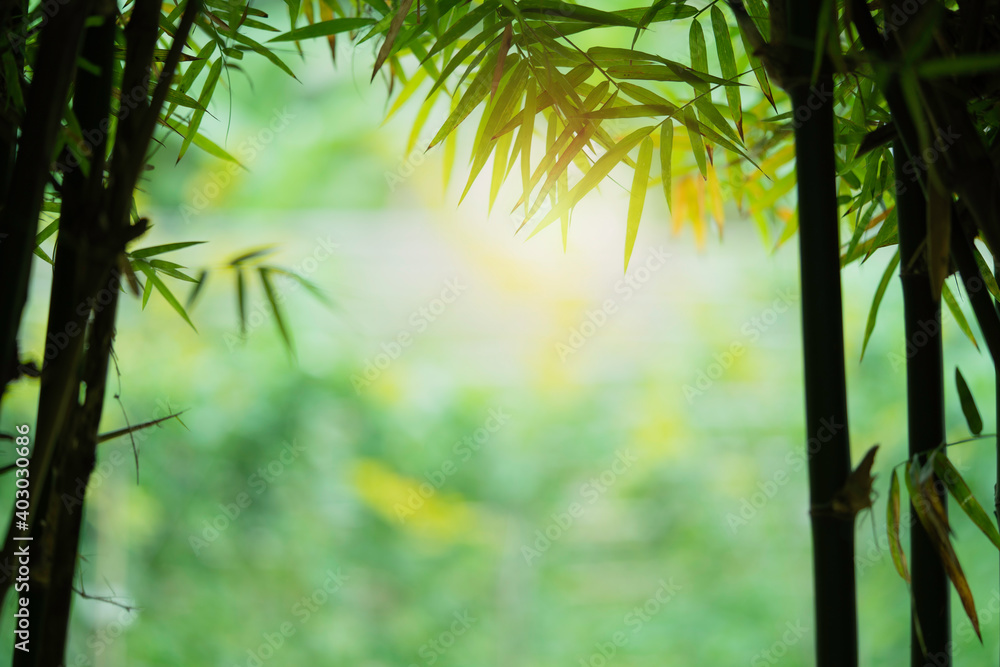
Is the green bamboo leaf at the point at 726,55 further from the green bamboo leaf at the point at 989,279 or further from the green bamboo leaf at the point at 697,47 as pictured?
the green bamboo leaf at the point at 989,279

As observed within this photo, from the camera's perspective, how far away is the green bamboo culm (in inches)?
13.2

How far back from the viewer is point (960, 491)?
0.41m

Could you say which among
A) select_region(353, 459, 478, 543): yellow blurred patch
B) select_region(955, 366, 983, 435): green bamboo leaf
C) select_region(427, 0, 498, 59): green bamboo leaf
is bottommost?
select_region(353, 459, 478, 543): yellow blurred patch

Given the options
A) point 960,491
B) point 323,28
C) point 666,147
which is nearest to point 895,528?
point 960,491

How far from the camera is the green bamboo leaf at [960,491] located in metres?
0.39

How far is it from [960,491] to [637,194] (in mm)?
250

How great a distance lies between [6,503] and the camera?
2197mm

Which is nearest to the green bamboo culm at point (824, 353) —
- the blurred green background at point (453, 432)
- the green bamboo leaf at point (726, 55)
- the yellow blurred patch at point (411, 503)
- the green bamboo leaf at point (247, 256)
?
the green bamboo leaf at point (726, 55)

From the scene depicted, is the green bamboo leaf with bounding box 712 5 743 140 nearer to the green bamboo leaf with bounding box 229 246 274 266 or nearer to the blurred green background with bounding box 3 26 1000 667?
the green bamboo leaf with bounding box 229 246 274 266

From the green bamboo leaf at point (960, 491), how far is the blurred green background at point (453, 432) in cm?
184

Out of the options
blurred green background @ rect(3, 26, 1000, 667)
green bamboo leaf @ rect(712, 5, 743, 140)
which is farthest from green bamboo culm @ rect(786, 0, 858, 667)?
blurred green background @ rect(3, 26, 1000, 667)

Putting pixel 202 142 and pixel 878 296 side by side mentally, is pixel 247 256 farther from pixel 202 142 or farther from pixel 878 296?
pixel 878 296

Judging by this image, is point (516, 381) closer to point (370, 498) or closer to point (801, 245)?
point (370, 498)

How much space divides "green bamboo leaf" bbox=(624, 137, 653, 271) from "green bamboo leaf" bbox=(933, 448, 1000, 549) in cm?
20
